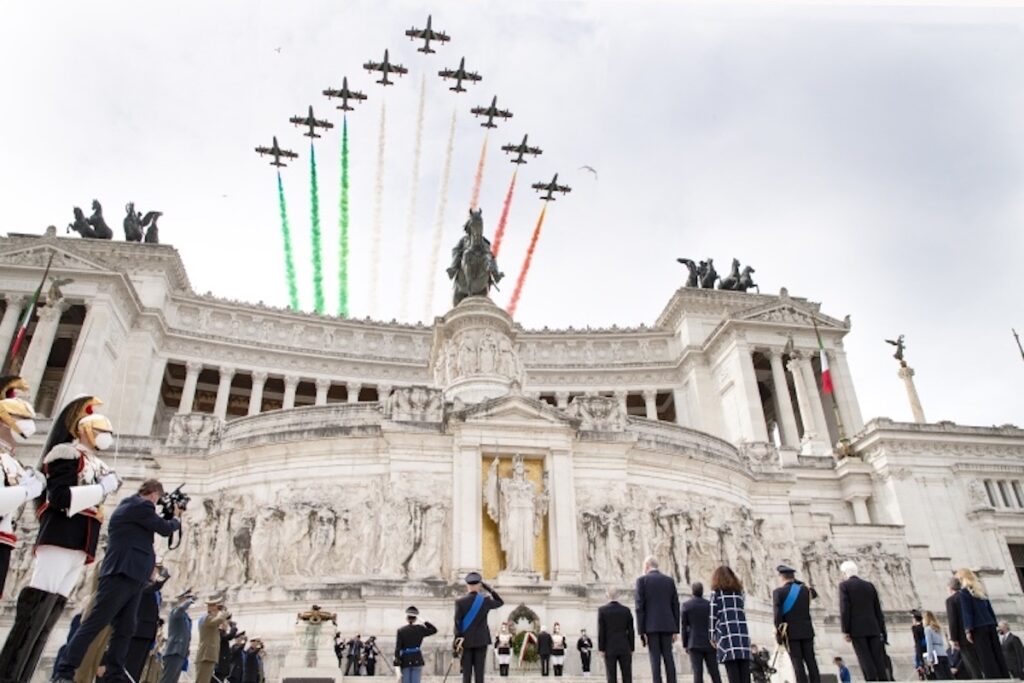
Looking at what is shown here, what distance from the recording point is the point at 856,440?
4431 centimetres

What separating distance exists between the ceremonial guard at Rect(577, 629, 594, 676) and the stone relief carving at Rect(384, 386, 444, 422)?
6.95 m

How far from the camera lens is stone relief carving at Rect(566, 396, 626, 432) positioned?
69.6 ft

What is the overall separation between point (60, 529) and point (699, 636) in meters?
7.60

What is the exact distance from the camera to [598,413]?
70.7 ft

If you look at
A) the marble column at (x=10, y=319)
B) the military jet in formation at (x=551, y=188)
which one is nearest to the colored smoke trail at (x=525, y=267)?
the military jet in formation at (x=551, y=188)

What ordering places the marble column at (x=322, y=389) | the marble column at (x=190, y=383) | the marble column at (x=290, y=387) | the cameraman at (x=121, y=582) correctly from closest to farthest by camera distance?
the cameraman at (x=121, y=582) → the marble column at (x=190, y=383) → the marble column at (x=290, y=387) → the marble column at (x=322, y=389)

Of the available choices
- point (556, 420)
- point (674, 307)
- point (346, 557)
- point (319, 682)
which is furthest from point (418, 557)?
point (674, 307)

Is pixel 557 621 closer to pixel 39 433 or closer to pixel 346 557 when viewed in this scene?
pixel 346 557

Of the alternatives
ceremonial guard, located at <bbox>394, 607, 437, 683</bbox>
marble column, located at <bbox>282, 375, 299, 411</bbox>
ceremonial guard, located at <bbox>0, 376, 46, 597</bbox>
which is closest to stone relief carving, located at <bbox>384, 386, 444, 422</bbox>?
ceremonial guard, located at <bbox>394, 607, 437, 683</bbox>

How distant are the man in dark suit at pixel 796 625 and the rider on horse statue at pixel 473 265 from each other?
797 inches

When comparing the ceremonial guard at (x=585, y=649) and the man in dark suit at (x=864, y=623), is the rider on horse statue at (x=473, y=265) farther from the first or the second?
the man in dark suit at (x=864, y=623)

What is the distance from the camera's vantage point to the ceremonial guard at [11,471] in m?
5.40

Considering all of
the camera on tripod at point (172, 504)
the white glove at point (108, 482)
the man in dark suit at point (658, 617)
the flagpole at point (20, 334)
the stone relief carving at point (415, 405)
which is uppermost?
the flagpole at point (20, 334)

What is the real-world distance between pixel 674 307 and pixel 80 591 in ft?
169
